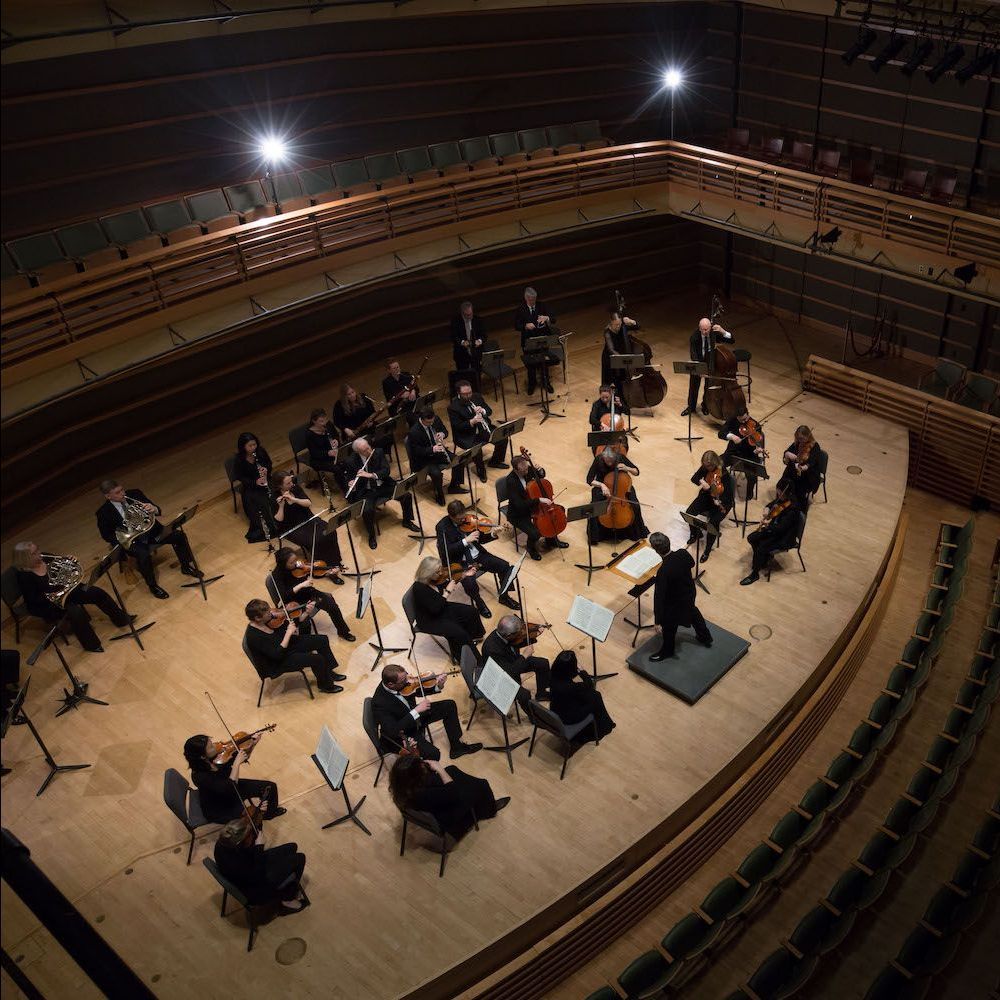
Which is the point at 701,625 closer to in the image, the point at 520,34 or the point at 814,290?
the point at 814,290

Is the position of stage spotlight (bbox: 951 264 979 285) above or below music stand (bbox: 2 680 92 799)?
above

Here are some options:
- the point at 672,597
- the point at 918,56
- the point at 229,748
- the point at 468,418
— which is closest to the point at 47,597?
the point at 229,748

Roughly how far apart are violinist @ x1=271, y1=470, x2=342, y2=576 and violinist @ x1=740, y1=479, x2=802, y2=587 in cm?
417

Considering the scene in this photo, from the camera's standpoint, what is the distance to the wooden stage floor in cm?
690

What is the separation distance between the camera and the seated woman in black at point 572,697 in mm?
7629

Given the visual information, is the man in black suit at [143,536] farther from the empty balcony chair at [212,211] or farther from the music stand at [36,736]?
the empty balcony chair at [212,211]

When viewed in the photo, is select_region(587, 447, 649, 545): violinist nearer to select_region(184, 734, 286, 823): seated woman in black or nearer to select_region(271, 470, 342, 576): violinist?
select_region(271, 470, 342, 576): violinist

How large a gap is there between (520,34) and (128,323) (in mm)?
7252

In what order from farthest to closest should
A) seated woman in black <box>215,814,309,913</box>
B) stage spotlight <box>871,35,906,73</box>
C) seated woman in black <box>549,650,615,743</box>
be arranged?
stage spotlight <box>871,35,906,73</box> → seated woman in black <box>549,650,615,743</box> → seated woman in black <box>215,814,309,913</box>

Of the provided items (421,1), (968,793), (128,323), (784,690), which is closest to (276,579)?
(128,323)

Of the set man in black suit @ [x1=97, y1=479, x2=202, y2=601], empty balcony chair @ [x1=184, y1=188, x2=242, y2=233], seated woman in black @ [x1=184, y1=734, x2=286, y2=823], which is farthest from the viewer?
empty balcony chair @ [x1=184, y1=188, x2=242, y2=233]

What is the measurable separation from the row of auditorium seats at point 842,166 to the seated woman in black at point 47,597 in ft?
34.8

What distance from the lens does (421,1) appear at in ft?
37.2

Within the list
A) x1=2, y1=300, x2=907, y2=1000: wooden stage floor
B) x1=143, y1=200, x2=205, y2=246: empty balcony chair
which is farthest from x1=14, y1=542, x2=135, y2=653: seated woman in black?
x1=143, y1=200, x2=205, y2=246: empty balcony chair
